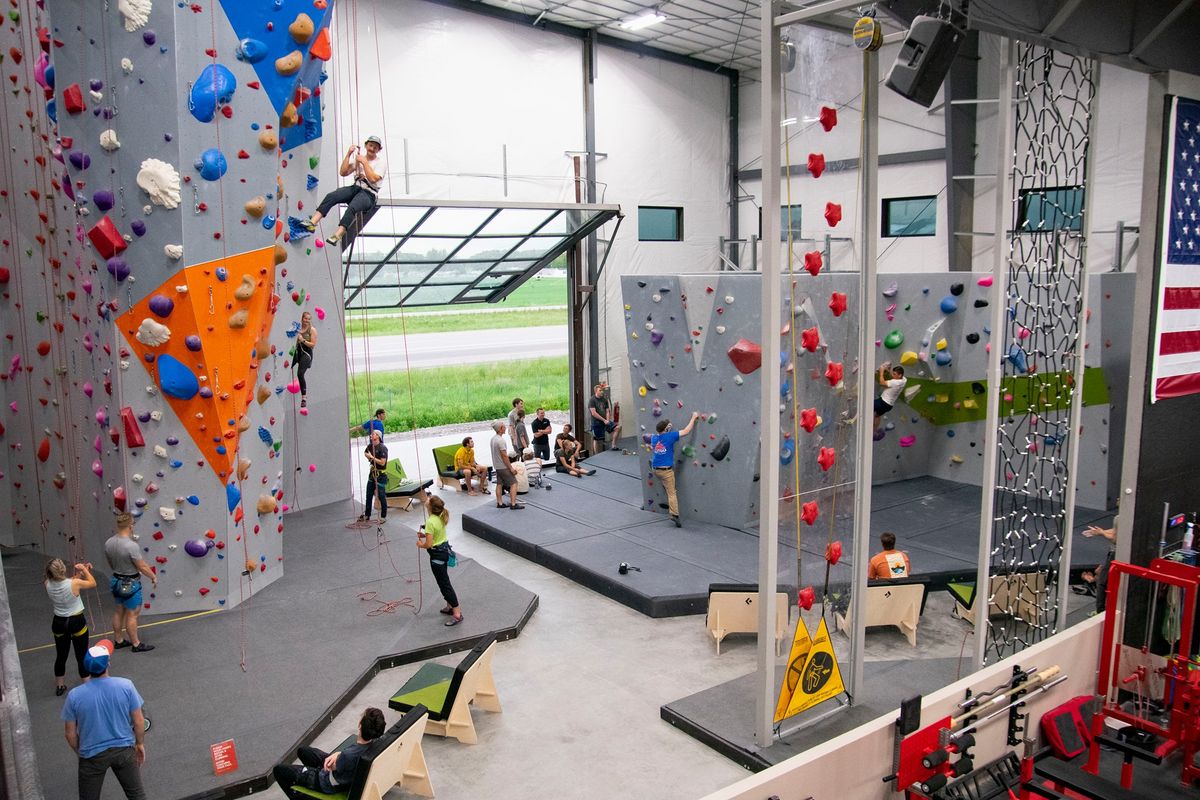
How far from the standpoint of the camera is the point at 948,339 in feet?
35.2

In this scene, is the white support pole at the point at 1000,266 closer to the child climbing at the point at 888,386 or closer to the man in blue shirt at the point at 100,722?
the child climbing at the point at 888,386

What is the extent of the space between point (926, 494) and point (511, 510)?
491cm

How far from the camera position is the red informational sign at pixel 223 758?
521 cm

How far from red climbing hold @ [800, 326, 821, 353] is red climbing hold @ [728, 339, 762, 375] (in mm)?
3301

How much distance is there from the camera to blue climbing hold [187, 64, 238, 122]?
6.85 meters

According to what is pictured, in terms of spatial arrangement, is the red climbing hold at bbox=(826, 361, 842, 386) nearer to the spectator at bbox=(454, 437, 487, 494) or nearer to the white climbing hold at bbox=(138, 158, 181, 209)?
the white climbing hold at bbox=(138, 158, 181, 209)

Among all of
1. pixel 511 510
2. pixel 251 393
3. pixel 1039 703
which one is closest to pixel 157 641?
pixel 251 393

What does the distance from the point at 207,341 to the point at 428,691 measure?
10.6 ft

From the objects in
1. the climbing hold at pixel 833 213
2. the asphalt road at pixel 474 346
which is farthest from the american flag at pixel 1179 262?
the asphalt road at pixel 474 346

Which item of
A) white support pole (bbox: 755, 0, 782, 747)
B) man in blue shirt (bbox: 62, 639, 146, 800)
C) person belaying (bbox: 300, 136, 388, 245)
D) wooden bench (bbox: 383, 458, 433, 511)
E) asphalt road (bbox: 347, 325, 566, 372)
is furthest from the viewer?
asphalt road (bbox: 347, 325, 566, 372)

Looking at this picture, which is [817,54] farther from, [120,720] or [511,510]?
[511,510]

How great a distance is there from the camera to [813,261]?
17.1 ft

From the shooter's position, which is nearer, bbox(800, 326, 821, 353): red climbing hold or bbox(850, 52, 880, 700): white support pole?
bbox(850, 52, 880, 700): white support pole

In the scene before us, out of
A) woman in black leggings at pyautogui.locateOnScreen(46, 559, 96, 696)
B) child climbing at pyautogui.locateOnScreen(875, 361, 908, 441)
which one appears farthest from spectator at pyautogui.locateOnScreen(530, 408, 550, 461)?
woman in black leggings at pyautogui.locateOnScreen(46, 559, 96, 696)
